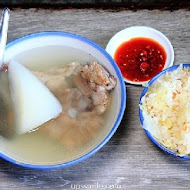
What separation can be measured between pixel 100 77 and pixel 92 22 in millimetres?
455

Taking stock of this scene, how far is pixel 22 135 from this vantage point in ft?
4.70

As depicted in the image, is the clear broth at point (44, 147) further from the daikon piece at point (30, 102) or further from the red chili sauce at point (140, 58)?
the red chili sauce at point (140, 58)

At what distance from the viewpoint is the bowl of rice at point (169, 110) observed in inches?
52.9

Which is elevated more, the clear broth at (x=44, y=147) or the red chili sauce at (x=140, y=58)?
the red chili sauce at (x=140, y=58)

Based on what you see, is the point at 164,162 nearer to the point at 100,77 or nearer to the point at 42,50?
the point at 100,77

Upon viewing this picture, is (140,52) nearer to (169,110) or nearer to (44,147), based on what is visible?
(169,110)

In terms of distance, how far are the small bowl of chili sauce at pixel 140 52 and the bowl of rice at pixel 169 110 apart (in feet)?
0.52

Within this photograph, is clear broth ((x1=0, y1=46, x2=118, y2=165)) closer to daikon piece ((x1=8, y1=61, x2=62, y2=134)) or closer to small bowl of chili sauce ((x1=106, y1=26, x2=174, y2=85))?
daikon piece ((x1=8, y1=61, x2=62, y2=134))

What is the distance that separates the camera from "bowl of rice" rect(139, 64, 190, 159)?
52.9 inches

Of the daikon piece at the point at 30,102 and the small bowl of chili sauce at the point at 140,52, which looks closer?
the daikon piece at the point at 30,102

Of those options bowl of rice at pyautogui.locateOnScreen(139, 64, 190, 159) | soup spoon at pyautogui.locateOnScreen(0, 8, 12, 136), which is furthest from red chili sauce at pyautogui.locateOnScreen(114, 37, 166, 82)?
soup spoon at pyautogui.locateOnScreen(0, 8, 12, 136)

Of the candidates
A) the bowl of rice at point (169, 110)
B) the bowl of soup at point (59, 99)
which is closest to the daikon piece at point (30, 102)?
the bowl of soup at point (59, 99)

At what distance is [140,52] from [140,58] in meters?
0.03

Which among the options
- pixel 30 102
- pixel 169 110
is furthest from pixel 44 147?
pixel 169 110
